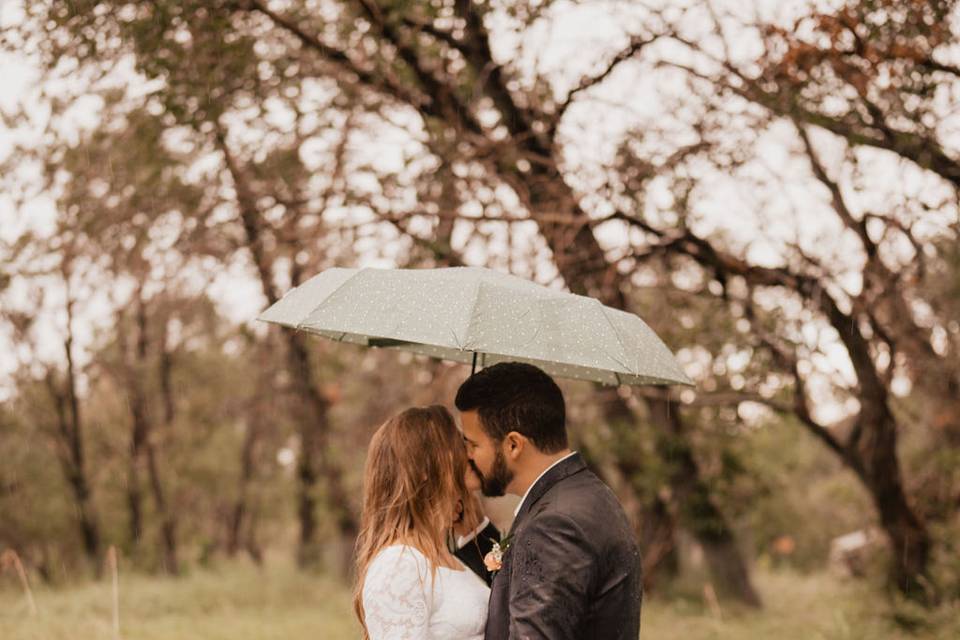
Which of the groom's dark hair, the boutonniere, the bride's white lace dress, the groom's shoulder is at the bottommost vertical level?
the bride's white lace dress

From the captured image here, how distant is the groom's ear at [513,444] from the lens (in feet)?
10.7

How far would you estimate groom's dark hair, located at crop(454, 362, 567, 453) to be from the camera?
3262mm

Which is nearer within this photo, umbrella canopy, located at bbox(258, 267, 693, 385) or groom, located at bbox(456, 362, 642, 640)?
groom, located at bbox(456, 362, 642, 640)

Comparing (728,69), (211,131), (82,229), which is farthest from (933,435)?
(82,229)

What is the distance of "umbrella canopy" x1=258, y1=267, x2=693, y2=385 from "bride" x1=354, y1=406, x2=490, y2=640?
1.17ft

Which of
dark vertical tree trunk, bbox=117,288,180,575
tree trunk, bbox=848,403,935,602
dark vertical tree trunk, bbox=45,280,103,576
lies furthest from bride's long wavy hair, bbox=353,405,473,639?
dark vertical tree trunk, bbox=117,288,180,575

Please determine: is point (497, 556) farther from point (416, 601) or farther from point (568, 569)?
point (568, 569)

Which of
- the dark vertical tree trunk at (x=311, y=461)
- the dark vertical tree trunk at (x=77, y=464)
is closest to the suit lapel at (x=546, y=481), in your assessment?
the dark vertical tree trunk at (x=311, y=461)

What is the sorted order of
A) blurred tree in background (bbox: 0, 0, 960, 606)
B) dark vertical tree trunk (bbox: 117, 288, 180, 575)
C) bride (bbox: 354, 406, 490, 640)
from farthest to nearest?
dark vertical tree trunk (bbox: 117, 288, 180, 575), blurred tree in background (bbox: 0, 0, 960, 606), bride (bbox: 354, 406, 490, 640)

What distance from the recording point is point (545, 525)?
2.98 m

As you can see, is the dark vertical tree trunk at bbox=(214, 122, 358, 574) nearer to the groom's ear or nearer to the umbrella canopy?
the umbrella canopy

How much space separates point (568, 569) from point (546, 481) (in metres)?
0.35

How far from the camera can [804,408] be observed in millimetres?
8672

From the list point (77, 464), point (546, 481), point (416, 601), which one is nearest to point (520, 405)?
point (546, 481)
